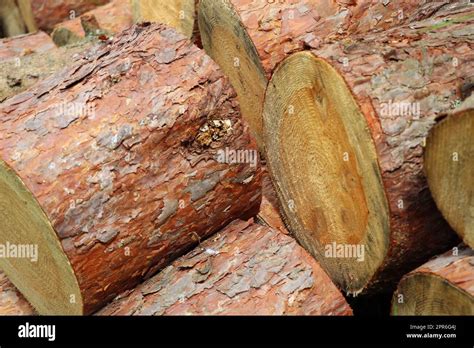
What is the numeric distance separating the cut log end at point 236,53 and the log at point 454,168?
1140 mm

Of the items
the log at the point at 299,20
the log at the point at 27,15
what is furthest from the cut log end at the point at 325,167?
the log at the point at 27,15

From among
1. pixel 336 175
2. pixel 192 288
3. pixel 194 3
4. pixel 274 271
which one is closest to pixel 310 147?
pixel 336 175

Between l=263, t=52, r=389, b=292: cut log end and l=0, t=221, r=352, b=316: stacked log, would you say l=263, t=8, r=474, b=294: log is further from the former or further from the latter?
l=0, t=221, r=352, b=316: stacked log

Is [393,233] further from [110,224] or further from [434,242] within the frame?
[110,224]

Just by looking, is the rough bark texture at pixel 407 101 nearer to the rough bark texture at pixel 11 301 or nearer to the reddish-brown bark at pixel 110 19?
the rough bark texture at pixel 11 301

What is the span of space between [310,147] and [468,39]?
0.75m

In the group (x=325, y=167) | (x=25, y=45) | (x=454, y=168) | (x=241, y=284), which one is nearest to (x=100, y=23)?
(x=25, y=45)

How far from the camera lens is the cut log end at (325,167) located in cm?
271

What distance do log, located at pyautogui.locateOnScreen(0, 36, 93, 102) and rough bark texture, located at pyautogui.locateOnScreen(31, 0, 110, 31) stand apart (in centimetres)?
101

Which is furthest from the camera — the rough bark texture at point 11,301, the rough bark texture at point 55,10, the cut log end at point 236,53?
the rough bark texture at point 55,10

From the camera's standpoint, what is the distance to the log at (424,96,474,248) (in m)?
2.44

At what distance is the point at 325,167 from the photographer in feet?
9.70

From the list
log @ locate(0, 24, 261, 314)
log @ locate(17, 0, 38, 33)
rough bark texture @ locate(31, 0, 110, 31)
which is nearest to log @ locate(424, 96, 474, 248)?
log @ locate(0, 24, 261, 314)

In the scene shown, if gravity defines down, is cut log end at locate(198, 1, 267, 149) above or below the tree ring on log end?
above
